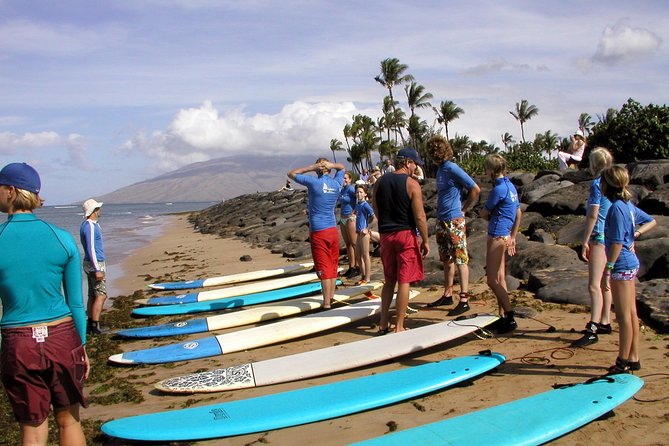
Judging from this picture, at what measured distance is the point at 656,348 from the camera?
4.82 meters

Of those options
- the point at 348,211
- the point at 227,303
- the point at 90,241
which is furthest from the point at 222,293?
the point at 90,241

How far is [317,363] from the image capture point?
490 centimetres

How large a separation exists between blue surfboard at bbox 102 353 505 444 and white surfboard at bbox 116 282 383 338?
2.94 metres

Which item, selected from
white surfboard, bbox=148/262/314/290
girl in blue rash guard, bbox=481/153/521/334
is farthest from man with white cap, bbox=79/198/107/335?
girl in blue rash guard, bbox=481/153/521/334

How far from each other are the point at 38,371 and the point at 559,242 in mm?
9445

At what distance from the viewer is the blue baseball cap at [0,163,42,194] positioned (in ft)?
8.99

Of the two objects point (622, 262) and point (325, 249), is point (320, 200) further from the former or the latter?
point (622, 262)

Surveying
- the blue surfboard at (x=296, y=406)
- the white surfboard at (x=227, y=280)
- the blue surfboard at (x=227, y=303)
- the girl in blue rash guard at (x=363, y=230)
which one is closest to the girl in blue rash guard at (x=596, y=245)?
the blue surfboard at (x=296, y=406)

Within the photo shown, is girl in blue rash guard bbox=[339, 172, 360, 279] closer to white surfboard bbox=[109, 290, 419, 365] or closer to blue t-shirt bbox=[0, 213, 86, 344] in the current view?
white surfboard bbox=[109, 290, 419, 365]

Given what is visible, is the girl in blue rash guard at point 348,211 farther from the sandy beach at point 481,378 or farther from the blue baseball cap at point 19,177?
the blue baseball cap at point 19,177

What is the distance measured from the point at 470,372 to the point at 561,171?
532 inches

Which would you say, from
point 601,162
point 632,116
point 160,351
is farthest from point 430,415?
point 632,116

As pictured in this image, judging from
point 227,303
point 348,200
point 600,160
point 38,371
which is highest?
point 600,160

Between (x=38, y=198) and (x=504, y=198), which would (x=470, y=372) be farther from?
(x=38, y=198)
